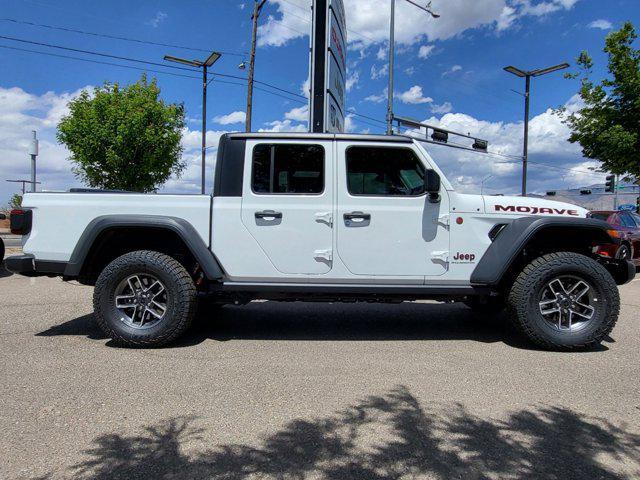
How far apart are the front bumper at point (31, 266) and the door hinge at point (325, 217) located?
2.41 metres

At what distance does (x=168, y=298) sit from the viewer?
13.9 feet

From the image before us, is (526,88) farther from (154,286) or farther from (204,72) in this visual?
(154,286)

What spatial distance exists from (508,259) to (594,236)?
3.43 feet

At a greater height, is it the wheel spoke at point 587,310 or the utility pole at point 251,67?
the utility pole at point 251,67

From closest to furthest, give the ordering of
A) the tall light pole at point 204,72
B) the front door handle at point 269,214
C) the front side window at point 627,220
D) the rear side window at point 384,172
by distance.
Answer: the front door handle at point 269,214 < the rear side window at point 384,172 < the front side window at point 627,220 < the tall light pole at point 204,72

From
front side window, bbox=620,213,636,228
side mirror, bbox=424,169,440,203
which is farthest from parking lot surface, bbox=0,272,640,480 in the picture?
front side window, bbox=620,213,636,228

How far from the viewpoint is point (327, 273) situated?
4332 millimetres

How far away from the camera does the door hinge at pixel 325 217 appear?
14.0 feet

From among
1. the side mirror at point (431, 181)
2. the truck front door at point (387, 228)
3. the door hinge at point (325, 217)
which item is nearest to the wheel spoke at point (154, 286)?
the door hinge at point (325, 217)

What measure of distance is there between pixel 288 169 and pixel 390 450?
2.74 meters

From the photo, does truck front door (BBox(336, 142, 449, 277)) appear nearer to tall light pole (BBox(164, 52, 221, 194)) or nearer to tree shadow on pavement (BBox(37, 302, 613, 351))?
tree shadow on pavement (BBox(37, 302, 613, 351))

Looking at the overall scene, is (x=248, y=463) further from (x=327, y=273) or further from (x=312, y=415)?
(x=327, y=273)

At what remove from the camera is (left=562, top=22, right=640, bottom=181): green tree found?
1352 centimetres

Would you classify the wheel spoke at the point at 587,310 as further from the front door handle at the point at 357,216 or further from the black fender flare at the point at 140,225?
the black fender flare at the point at 140,225
